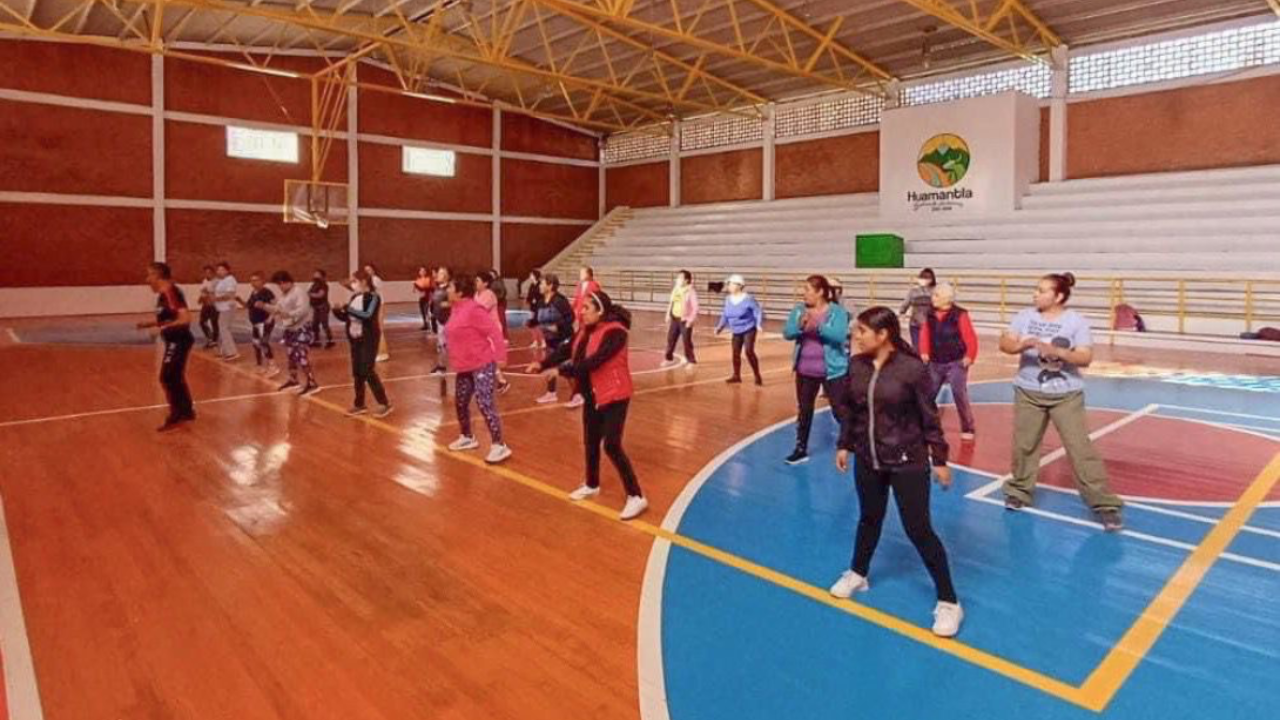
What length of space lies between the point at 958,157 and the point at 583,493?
768 inches

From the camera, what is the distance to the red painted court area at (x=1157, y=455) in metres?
6.33

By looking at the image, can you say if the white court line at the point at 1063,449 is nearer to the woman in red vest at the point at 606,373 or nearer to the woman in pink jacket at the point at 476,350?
the woman in red vest at the point at 606,373

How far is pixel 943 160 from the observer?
22.8 metres

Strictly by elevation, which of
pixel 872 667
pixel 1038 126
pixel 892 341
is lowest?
pixel 872 667

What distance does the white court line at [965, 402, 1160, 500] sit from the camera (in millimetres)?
6266

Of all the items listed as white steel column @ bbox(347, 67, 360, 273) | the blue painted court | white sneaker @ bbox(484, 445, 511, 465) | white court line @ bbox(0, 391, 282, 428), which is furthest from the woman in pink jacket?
white steel column @ bbox(347, 67, 360, 273)

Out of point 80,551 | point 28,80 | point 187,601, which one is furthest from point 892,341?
point 28,80

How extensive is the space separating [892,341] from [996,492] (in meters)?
2.79

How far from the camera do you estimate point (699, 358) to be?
14.4m

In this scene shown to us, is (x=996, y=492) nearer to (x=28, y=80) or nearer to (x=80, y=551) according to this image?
(x=80, y=551)

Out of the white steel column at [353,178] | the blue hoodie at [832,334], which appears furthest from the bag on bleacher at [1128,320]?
Result: the white steel column at [353,178]

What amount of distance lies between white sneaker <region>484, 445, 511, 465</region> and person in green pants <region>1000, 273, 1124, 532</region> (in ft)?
12.9

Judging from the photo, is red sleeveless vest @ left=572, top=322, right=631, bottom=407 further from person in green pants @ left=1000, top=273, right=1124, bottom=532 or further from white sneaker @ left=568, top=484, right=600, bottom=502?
person in green pants @ left=1000, top=273, right=1124, bottom=532

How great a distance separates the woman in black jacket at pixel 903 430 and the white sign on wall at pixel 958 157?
19.7 meters
